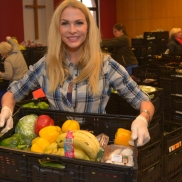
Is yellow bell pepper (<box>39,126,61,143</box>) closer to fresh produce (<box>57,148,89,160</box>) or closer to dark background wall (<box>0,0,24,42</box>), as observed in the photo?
fresh produce (<box>57,148,89,160</box>)

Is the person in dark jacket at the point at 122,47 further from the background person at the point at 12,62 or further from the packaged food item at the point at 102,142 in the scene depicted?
the packaged food item at the point at 102,142

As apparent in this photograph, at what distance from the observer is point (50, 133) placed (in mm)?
1646

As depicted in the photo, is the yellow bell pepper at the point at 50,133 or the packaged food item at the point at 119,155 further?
the yellow bell pepper at the point at 50,133

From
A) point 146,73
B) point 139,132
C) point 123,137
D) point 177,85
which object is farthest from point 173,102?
point 139,132

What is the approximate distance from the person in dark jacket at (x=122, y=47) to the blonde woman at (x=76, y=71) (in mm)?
4719

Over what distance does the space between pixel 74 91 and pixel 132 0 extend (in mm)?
11518

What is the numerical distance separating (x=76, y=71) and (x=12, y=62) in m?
4.03

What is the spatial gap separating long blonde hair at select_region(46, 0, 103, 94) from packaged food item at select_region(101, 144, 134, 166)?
460 millimetres

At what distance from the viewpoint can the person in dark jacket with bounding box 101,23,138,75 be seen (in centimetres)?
672

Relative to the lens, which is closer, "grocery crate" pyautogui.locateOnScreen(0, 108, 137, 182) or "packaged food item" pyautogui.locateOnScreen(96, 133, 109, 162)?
"grocery crate" pyautogui.locateOnScreen(0, 108, 137, 182)

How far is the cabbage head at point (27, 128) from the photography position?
1.76 meters

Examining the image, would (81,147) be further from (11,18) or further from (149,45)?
(11,18)

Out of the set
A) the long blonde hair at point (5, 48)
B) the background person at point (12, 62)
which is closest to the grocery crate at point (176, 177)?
the background person at point (12, 62)

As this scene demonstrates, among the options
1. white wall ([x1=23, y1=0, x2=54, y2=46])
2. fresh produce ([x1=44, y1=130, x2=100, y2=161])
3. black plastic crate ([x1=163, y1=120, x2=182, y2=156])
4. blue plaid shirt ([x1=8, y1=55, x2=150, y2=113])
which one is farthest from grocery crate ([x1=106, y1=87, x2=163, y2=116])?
white wall ([x1=23, y1=0, x2=54, y2=46])
